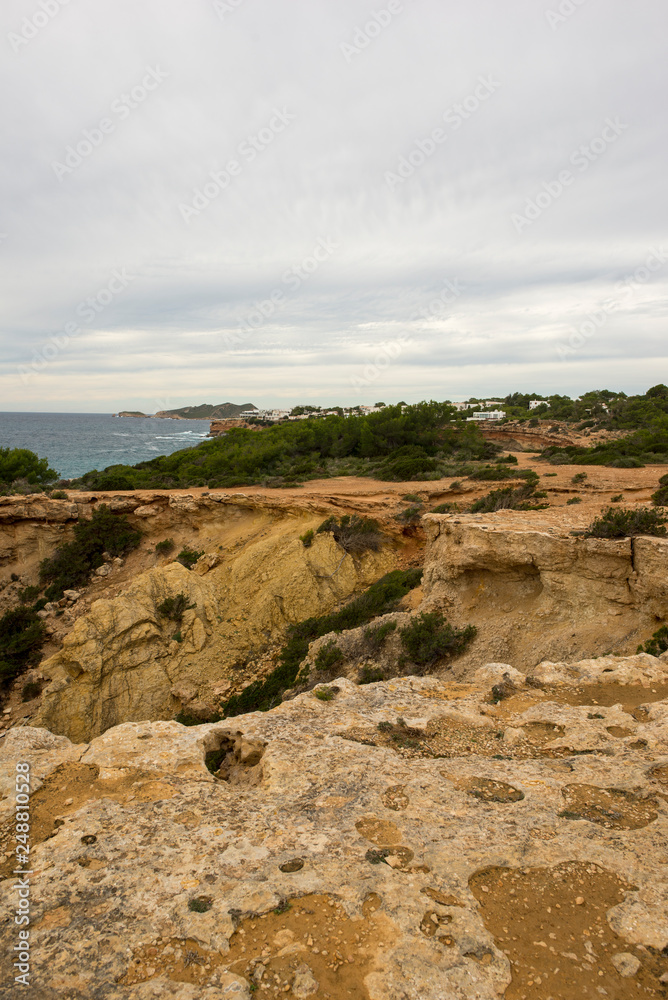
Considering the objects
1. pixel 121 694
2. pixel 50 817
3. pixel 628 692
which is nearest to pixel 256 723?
pixel 50 817

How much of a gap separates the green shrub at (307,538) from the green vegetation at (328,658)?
15.1 ft

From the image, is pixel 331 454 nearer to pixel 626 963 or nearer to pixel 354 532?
pixel 354 532

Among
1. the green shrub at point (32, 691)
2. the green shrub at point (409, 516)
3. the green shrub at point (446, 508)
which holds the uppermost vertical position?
the green shrub at point (446, 508)

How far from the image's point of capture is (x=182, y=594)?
1492 cm

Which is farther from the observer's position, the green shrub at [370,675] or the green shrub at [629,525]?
the green shrub at [370,675]

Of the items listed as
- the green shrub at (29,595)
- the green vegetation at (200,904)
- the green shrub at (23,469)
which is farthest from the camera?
the green shrub at (23,469)

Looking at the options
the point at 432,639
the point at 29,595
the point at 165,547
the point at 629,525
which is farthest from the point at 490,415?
the point at 432,639

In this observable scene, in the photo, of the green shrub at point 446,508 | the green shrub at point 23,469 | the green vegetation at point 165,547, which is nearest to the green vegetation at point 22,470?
the green shrub at point 23,469

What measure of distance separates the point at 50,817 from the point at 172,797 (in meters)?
0.99

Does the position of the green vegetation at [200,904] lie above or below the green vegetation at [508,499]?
below

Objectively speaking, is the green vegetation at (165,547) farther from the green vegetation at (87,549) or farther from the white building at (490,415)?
the white building at (490,415)

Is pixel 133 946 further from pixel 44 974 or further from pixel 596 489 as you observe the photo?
pixel 596 489

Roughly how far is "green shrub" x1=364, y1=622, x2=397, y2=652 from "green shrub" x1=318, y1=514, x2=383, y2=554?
15.8 ft

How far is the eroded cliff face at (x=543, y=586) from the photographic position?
8.06 metres
